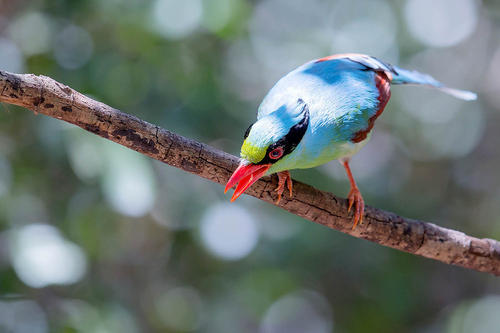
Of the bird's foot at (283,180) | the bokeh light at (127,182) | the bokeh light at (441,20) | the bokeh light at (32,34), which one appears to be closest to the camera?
the bird's foot at (283,180)

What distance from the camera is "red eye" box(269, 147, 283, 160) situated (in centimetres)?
232

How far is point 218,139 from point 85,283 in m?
1.53

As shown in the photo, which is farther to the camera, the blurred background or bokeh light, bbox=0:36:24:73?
bokeh light, bbox=0:36:24:73

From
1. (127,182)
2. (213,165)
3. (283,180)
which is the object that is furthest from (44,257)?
(283,180)

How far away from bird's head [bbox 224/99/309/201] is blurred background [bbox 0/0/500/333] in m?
0.76

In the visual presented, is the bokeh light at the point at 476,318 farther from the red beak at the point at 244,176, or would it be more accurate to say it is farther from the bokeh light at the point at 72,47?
the bokeh light at the point at 72,47

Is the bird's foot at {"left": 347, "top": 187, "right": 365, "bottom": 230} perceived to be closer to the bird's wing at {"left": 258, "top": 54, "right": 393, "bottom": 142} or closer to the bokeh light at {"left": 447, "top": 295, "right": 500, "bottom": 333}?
the bird's wing at {"left": 258, "top": 54, "right": 393, "bottom": 142}

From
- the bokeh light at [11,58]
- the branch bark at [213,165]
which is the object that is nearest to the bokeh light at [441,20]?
the branch bark at [213,165]

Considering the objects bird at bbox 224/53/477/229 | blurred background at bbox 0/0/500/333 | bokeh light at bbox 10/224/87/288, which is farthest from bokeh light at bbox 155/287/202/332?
bird at bbox 224/53/477/229

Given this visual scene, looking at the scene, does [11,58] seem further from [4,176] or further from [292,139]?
[292,139]

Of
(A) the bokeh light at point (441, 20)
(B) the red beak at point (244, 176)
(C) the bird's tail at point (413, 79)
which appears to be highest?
(A) the bokeh light at point (441, 20)

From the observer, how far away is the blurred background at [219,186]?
337cm

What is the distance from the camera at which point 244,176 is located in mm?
2283

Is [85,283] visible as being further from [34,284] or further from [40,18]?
[40,18]
